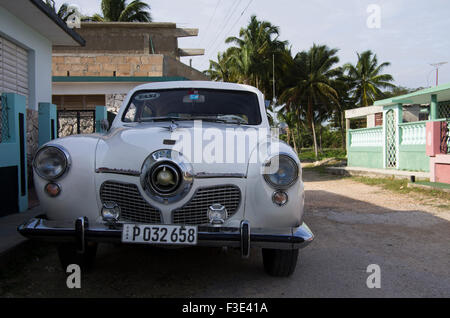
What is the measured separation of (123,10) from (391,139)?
23540mm

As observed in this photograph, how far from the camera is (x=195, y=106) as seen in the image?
381cm

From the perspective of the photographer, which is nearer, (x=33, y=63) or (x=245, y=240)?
(x=245, y=240)

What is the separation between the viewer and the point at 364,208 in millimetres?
6684

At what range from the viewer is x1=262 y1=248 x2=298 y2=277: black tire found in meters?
2.92

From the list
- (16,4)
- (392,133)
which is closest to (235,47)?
(392,133)

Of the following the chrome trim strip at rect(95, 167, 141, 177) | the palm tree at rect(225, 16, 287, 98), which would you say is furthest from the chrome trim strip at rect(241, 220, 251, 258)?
the palm tree at rect(225, 16, 287, 98)

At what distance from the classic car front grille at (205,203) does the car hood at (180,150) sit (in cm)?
13

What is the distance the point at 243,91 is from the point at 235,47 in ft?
96.8

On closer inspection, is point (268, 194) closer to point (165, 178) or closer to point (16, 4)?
point (165, 178)

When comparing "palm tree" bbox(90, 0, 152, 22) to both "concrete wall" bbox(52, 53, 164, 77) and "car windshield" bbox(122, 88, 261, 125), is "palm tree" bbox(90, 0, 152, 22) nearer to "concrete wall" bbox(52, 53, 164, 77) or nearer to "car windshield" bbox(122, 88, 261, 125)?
"concrete wall" bbox(52, 53, 164, 77)

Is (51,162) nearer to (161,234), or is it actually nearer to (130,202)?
(130,202)

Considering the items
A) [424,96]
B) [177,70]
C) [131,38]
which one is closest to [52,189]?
[424,96]
